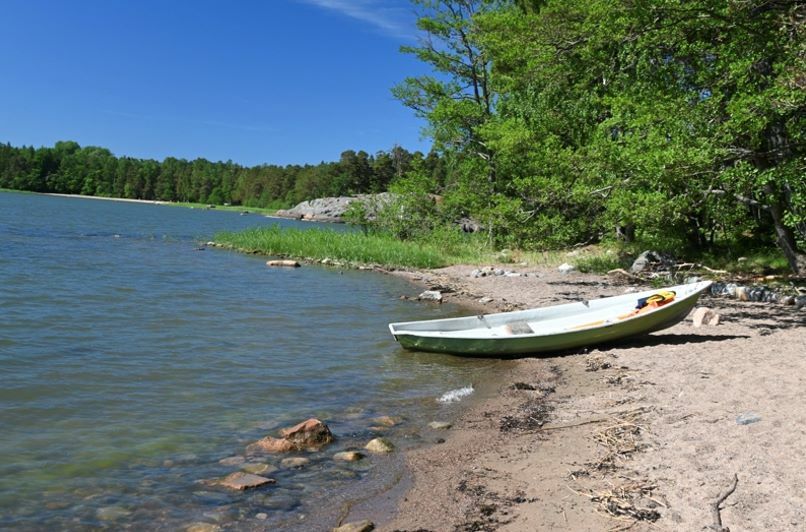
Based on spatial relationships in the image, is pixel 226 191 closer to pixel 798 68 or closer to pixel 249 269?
pixel 249 269

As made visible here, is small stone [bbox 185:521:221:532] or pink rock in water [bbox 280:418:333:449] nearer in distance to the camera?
small stone [bbox 185:521:221:532]

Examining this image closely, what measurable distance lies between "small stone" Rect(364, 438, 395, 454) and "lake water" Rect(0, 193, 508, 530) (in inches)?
7.8

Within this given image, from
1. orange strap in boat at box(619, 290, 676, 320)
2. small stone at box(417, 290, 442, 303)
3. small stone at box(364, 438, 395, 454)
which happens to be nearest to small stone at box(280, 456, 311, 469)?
small stone at box(364, 438, 395, 454)

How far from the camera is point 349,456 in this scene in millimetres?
6234

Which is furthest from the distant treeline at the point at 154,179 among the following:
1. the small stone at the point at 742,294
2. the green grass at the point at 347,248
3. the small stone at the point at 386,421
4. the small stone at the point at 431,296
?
the small stone at the point at 386,421

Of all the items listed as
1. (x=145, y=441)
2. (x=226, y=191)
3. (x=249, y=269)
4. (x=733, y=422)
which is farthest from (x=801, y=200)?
(x=226, y=191)

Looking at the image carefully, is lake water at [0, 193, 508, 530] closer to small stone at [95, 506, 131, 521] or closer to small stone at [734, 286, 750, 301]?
small stone at [95, 506, 131, 521]

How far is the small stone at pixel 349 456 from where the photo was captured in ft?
20.3

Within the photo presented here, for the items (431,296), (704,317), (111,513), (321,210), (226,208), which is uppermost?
(321,210)

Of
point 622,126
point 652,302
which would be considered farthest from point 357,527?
point 622,126

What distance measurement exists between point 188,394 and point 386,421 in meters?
2.93

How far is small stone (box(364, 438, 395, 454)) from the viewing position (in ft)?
21.1

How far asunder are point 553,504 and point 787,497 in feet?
5.16

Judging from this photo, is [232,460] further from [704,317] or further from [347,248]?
[347,248]
